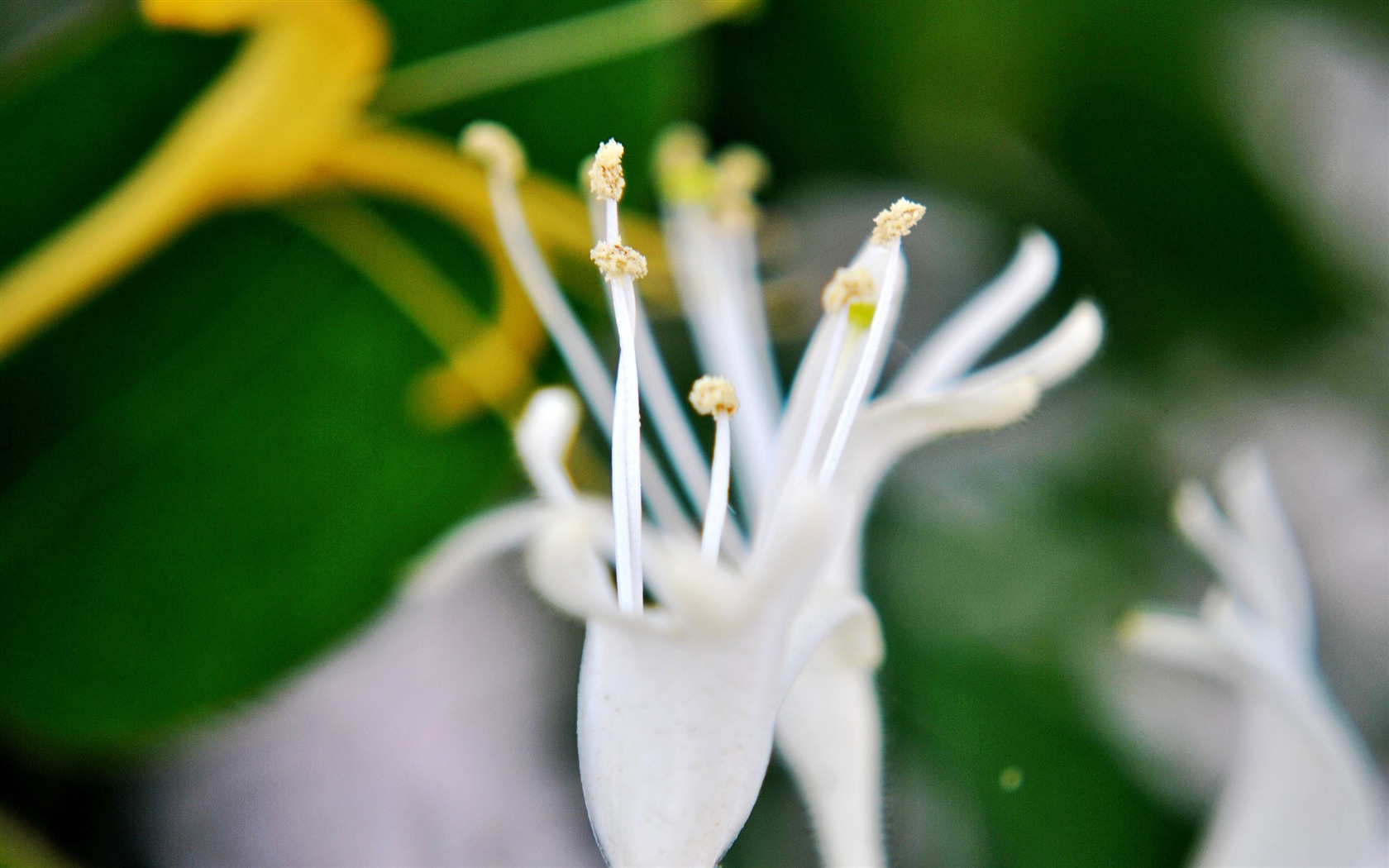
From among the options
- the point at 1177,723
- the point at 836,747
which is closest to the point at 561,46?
the point at 836,747

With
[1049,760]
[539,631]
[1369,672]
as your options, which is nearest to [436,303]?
[539,631]

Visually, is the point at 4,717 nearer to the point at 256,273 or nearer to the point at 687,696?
the point at 256,273

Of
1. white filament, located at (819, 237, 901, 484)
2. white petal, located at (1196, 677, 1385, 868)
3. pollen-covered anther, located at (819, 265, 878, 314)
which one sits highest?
pollen-covered anther, located at (819, 265, 878, 314)

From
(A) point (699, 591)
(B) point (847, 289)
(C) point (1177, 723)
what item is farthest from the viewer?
(C) point (1177, 723)

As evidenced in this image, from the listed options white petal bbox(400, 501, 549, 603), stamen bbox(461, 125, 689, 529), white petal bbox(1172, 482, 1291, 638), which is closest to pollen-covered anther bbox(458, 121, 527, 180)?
stamen bbox(461, 125, 689, 529)

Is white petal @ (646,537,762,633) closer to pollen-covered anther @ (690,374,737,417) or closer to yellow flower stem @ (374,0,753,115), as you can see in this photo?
pollen-covered anther @ (690,374,737,417)

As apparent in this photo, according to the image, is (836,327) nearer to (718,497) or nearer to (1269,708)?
(718,497)
